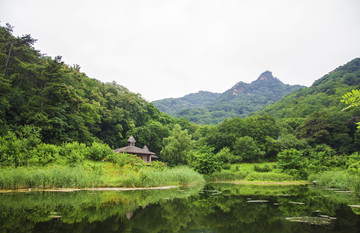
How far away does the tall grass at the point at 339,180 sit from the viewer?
16.4m

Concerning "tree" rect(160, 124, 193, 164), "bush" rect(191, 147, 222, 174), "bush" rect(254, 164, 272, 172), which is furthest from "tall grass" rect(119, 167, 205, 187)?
"tree" rect(160, 124, 193, 164)

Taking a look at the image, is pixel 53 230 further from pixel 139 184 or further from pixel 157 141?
pixel 157 141

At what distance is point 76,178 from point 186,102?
456 feet

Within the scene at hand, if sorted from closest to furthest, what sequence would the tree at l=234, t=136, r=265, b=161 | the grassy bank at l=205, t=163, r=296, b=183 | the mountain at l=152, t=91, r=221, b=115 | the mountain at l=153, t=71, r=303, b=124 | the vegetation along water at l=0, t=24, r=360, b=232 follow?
the vegetation along water at l=0, t=24, r=360, b=232 → the grassy bank at l=205, t=163, r=296, b=183 → the tree at l=234, t=136, r=265, b=161 → the mountain at l=153, t=71, r=303, b=124 → the mountain at l=152, t=91, r=221, b=115

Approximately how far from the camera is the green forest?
52.5 feet

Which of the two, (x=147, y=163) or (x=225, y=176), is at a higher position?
(x=147, y=163)

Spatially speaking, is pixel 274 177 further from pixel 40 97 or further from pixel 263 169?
pixel 40 97

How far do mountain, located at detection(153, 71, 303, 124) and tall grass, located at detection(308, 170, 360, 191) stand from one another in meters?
70.0

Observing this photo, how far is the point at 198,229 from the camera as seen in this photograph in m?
5.69

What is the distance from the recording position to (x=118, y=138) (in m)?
47.4

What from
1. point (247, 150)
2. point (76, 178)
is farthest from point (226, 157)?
point (76, 178)

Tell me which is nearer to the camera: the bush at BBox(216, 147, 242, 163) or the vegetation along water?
the vegetation along water

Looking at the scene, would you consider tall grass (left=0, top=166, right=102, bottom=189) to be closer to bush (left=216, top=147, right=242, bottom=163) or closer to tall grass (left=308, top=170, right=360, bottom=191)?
tall grass (left=308, top=170, right=360, bottom=191)

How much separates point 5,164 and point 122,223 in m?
13.3
